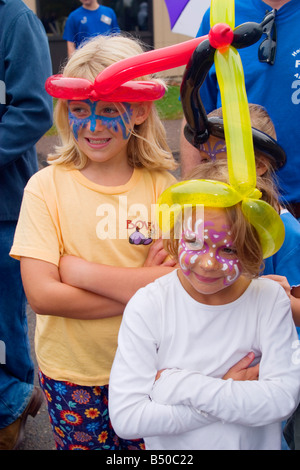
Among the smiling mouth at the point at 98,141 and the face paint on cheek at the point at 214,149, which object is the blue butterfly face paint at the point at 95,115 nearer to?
the smiling mouth at the point at 98,141

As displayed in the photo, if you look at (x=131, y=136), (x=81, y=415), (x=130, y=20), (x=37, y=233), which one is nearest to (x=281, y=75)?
(x=131, y=136)

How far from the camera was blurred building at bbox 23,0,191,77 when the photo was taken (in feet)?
41.0

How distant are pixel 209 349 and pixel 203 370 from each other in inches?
2.3

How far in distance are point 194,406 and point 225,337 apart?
0.20m

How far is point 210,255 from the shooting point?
151cm

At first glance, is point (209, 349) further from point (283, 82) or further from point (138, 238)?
point (283, 82)

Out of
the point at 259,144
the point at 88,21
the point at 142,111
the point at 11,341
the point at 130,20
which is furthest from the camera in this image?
the point at 130,20

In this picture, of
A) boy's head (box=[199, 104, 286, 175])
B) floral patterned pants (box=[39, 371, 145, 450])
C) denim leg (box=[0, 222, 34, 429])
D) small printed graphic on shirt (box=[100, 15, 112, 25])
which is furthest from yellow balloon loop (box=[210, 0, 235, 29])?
small printed graphic on shirt (box=[100, 15, 112, 25])

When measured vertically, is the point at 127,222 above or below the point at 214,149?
below

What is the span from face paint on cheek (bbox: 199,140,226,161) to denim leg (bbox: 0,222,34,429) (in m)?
1.11

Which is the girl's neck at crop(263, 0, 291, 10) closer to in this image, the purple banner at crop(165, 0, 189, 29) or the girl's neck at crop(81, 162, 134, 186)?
the purple banner at crop(165, 0, 189, 29)

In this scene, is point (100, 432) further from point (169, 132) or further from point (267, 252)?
point (169, 132)

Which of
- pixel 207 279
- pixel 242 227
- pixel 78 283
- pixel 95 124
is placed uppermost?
pixel 95 124

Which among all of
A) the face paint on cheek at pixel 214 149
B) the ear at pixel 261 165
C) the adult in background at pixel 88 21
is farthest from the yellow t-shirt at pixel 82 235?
the adult in background at pixel 88 21
